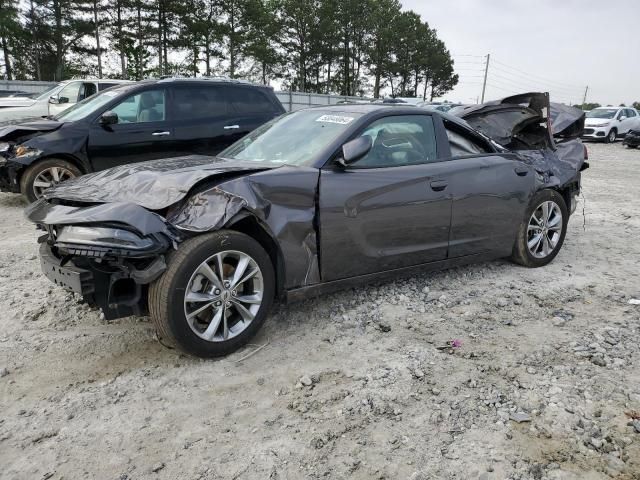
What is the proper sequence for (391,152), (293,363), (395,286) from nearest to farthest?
1. (293,363)
2. (391,152)
3. (395,286)

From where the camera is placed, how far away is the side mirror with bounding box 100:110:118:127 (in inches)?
269

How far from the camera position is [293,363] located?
124 inches

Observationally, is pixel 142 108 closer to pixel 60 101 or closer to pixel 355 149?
pixel 60 101

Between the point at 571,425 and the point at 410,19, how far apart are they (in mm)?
61633

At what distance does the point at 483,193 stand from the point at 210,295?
252 cm

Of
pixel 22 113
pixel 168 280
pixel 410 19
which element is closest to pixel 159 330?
pixel 168 280

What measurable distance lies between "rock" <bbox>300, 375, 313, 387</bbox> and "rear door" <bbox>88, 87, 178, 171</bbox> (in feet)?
16.8

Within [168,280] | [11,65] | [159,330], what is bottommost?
[159,330]

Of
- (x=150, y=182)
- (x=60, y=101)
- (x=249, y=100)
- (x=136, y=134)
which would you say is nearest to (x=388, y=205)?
(x=150, y=182)

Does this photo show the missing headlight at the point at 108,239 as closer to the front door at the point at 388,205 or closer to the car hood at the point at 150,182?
the car hood at the point at 150,182

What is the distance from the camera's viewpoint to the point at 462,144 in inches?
176

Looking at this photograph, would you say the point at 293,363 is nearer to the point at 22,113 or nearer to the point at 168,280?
the point at 168,280

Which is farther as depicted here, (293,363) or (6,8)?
(6,8)

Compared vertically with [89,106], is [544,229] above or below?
below
